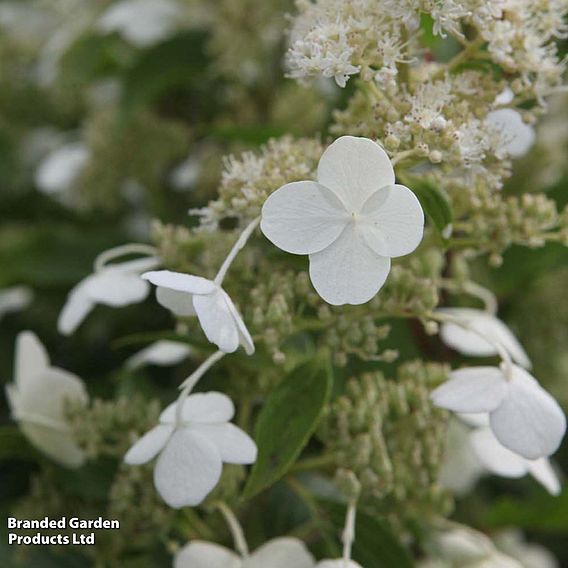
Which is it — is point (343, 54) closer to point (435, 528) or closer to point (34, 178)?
point (435, 528)

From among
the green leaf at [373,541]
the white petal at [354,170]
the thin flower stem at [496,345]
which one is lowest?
the green leaf at [373,541]

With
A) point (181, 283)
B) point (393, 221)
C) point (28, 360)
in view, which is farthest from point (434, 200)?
point (28, 360)

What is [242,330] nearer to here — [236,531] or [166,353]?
[236,531]

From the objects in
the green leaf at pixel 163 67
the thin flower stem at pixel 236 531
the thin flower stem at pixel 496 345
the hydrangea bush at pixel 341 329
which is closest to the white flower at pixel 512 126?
the hydrangea bush at pixel 341 329

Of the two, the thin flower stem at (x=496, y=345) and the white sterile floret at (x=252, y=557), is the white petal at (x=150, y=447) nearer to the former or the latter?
the white sterile floret at (x=252, y=557)

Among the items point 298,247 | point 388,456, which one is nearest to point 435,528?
point 388,456

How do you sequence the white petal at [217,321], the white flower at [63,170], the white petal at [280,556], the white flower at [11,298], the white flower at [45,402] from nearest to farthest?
the white petal at [217,321]
the white petal at [280,556]
the white flower at [45,402]
the white flower at [11,298]
the white flower at [63,170]

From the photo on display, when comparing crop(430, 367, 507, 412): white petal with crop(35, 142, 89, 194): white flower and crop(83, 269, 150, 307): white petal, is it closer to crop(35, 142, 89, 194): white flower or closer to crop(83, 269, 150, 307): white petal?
crop(83, 269, 150, 307): white petal

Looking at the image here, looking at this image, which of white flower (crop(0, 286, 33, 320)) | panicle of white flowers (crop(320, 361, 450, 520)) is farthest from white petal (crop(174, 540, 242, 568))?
white flower (crop(0, 286, 33, 320))
